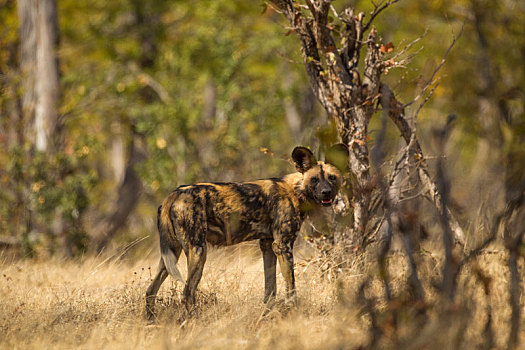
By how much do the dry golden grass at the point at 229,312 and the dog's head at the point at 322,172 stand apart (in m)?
0.77

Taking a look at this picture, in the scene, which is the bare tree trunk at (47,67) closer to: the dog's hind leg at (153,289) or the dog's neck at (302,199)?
the dog's hind leg at (153,289)

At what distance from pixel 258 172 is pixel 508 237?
10415 millimetres

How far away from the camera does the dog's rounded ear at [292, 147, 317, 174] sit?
5598mm

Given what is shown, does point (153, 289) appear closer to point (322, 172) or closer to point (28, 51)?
point (322, 172)

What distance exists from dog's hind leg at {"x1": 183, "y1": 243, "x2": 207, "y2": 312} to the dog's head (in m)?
1.15

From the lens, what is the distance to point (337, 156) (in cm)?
572

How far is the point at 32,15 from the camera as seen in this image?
12875mm

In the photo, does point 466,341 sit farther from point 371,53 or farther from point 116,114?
point 116,114

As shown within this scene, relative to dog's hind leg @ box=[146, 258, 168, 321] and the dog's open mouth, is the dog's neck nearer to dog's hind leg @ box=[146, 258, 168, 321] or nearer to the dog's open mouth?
the dog's open mouth

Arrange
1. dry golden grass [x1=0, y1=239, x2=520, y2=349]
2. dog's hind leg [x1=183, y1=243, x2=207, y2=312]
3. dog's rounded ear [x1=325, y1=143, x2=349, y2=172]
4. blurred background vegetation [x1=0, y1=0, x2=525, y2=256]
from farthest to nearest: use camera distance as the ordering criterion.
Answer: blurred background vegetation [x1=0, y1=0, x2=525, y2=256] → dog's rounded ear [x1=325, y1=143, x2=349, y2=172] → dog's hind leg [x1=183, y1=243, x2=207, y2=312] → dry golden grass [x1=0, y1=239, x2=520, y2=349]

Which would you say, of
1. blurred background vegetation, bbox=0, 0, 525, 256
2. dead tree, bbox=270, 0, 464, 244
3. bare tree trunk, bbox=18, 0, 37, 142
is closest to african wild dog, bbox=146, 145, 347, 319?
dead tree, bbox=270, 0, 464, 244

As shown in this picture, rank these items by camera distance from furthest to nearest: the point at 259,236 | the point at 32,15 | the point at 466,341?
the point at 32,15, the point at 259,236, the point at 466,341

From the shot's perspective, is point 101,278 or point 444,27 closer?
point 101,278

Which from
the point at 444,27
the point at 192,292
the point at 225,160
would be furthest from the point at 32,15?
the point at 444,27
